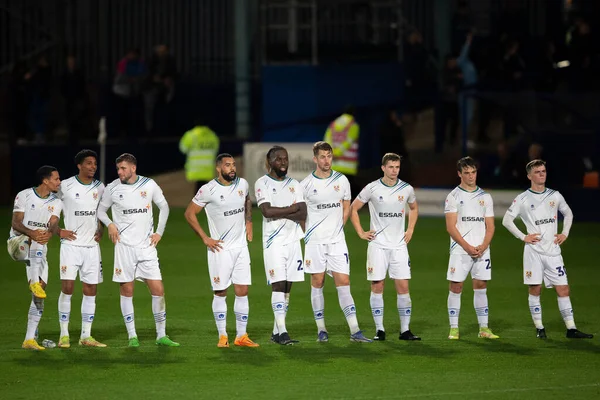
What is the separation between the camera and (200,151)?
2736 centimetres

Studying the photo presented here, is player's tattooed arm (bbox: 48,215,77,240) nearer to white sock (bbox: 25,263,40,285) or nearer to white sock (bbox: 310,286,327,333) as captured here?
white sock (bbox: 25,263,40,285)

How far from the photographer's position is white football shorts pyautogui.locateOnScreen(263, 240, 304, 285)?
12758mm

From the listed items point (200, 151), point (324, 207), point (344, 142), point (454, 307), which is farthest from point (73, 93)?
point (454, 307)

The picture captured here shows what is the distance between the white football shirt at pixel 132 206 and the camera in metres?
12.6

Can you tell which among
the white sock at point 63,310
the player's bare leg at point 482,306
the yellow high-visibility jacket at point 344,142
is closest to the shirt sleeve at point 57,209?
the white sock at point 63,310

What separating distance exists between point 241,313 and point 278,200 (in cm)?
124

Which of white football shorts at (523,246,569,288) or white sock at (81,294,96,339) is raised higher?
white football shorts at (523,246,569,288)

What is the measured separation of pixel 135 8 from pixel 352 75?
5.89 meters

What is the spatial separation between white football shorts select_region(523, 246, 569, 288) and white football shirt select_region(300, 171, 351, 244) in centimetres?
208

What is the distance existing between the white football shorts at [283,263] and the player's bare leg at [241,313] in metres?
0.30

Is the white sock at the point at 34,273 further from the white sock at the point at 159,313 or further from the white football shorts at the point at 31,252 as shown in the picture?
the white sock at the point at 159,313

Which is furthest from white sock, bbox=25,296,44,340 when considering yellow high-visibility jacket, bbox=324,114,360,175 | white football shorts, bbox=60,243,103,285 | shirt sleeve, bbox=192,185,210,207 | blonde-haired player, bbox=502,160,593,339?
yellow high-visibility jacket, bbox=324,114,360,175

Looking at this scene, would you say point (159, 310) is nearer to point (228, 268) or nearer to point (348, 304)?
point (228, 268)

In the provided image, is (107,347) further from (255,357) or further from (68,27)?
(68,27)
